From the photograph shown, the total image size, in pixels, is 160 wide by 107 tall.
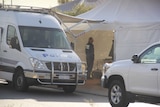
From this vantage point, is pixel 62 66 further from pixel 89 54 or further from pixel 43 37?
pixel 89 54

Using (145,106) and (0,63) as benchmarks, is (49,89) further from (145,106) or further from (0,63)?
(145,106)

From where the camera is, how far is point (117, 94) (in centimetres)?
1215

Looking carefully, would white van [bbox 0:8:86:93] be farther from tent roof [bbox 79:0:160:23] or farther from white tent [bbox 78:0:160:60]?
tent roof [bbox 79:0:160:23]

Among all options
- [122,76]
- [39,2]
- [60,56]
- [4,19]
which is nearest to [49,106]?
[122,76]

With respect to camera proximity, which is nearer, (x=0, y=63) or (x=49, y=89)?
(x=0, y=63)

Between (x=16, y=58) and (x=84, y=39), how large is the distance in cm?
832

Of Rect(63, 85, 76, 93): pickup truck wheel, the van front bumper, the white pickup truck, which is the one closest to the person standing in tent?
Rect(63, 85, 76, 93): pickup truck wheel

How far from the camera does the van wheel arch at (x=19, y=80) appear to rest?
49.2ft

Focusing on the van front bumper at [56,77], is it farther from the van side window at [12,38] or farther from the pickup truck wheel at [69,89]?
the van side window at [12,38]

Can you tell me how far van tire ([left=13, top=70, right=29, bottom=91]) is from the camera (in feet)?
49.2

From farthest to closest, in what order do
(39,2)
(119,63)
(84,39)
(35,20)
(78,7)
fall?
1. (39,2)
2. (78,7)
3. (84,39)
4. (35,20)
5. (119,63)

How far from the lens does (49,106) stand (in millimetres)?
12320

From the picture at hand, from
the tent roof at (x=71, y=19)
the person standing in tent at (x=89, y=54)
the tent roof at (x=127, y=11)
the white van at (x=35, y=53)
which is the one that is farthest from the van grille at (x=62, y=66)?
the person standing in tent at (x=89, y=54)

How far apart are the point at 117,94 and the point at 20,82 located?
4.26 m
